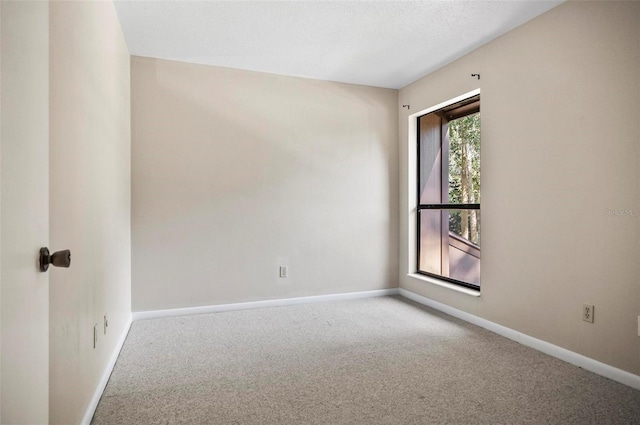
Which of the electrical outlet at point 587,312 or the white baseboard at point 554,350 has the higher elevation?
the electrical outlet at point 587,312

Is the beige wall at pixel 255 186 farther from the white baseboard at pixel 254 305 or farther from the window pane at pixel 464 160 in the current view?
the window pane at pixel 464 160

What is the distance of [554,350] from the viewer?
8.63 feet

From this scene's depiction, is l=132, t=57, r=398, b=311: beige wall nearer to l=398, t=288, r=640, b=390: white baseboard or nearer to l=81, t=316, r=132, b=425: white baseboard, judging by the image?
Result: l=81, t=316, r=132, b=425: white baseboard

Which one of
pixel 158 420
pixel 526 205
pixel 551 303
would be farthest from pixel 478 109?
pixel 158 420

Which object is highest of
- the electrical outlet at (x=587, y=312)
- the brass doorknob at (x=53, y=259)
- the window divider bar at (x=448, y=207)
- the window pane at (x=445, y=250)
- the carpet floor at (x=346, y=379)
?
the window divider bar at (x=448, y=207)

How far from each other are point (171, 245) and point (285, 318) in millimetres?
1284

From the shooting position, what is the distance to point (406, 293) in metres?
4.35

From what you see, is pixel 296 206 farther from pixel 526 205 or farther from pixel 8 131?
pixel 8 131

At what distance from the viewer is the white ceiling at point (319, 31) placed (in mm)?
2670

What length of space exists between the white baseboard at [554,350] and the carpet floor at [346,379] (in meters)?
Result: 0.06

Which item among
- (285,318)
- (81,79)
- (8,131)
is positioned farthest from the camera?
(285,318)

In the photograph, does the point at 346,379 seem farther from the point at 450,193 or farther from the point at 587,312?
the point at 450,193

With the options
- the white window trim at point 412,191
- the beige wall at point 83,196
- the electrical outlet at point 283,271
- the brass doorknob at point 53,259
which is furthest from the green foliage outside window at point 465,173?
the brass doorknob at point 53,259

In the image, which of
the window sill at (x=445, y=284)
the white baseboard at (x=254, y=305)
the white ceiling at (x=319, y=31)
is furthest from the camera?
the white baseboard at (x=254, y=305)
